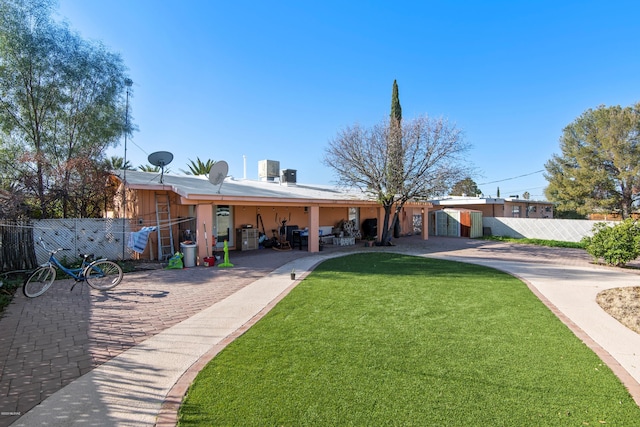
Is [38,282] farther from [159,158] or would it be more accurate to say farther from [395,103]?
[395,103]

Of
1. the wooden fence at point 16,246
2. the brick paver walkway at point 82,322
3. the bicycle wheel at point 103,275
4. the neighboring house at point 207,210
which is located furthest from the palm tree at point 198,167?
the bicycle wheel at point 103,275

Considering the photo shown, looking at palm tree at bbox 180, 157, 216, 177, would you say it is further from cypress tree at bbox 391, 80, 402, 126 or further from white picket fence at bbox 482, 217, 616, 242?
white picket fence at bbox 482, 217, 616, 242

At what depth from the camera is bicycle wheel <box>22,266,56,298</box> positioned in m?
6.72

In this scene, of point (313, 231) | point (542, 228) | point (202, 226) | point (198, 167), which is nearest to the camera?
point (202, 226)

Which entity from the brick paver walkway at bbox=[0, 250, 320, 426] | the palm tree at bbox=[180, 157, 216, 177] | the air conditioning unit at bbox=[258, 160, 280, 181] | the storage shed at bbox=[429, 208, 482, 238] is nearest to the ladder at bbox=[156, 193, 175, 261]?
the brick paver walkway at bbox=[0, 250, 320, 426]

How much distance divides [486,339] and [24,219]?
38.9 ft

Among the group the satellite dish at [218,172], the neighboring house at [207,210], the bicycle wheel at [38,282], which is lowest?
the bicycle wheel at [38,282]

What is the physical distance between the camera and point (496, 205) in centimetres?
2539

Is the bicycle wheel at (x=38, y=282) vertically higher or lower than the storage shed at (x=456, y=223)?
lower

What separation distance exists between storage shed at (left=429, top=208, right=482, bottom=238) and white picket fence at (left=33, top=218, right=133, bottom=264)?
19.5 meters

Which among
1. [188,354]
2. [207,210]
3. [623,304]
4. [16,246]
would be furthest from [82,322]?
[623,304]

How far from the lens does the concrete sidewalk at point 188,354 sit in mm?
2852

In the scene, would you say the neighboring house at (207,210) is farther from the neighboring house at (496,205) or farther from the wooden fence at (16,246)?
the neighboring house at (496,205)

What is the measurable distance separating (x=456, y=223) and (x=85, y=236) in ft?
68.6
